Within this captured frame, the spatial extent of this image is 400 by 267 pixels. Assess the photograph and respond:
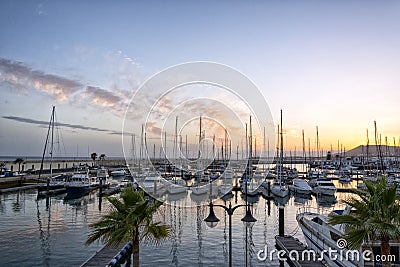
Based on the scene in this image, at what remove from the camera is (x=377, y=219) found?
9.76 m

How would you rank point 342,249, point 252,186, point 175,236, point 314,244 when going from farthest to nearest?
1. point 252,186
2. point 175,236
3. point 314,244
4. point 342,249

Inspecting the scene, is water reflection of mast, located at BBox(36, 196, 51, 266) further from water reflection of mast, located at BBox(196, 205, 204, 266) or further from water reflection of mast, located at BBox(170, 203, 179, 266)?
water reflection of mast, located at BBox(196, 205, 204, 266)

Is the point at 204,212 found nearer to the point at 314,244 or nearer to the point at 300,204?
the point at 300,204

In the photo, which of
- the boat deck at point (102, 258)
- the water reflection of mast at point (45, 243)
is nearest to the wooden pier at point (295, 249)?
the boat deck at point (102, 258)

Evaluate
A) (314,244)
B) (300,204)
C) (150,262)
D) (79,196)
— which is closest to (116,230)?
(150,262)

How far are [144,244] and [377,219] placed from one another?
20.0 metres

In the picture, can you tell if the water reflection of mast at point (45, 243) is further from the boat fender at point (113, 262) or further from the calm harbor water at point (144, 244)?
the boat fender at point (113, 262)

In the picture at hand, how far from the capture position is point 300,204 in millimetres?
46375

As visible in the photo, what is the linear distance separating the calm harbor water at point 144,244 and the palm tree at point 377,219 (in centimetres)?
644

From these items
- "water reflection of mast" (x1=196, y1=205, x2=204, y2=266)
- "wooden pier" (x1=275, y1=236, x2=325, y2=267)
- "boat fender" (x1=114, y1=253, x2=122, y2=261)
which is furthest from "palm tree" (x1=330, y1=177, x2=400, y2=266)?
"boat fender" (x1=114, y1=253, x2=122, y2=261)

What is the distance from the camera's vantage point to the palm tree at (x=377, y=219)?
9.66 m

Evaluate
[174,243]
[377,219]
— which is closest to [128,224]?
[377,219]

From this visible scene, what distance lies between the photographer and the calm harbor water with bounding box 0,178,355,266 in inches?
878

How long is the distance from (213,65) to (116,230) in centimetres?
1662
